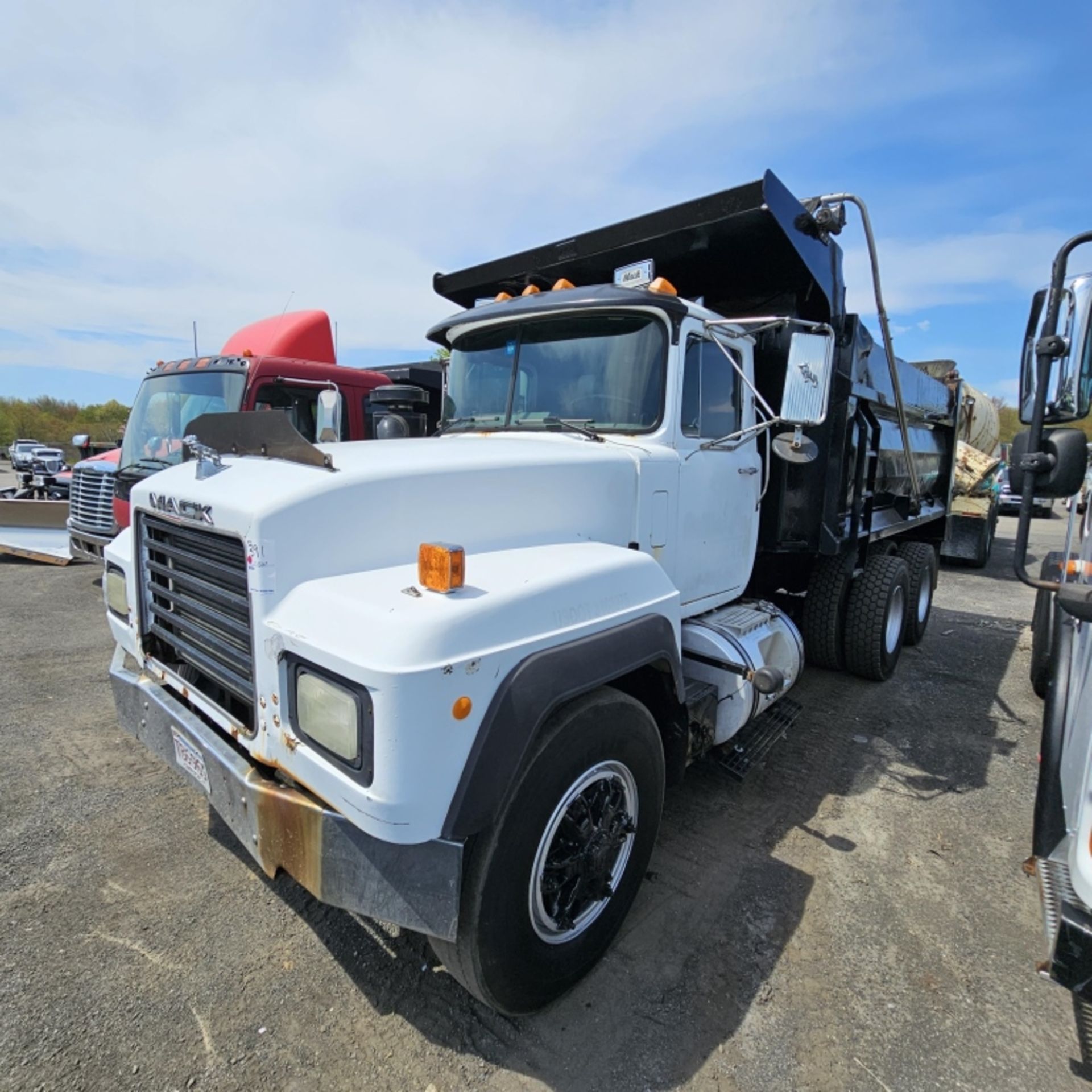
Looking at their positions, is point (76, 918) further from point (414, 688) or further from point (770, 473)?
point (770, 473)

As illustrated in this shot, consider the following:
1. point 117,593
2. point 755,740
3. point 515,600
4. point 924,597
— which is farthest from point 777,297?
point 117,593

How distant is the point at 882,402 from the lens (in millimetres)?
5258

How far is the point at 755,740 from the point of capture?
378 centimetres

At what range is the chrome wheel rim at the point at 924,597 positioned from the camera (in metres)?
6.57

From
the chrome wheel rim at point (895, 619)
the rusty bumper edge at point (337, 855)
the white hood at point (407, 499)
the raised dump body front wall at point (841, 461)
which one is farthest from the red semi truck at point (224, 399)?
the chrome wheel rim at point (895, 619)

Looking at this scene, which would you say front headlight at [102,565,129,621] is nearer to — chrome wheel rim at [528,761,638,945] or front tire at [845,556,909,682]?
chrome wheel rim at [528,761,638,945]

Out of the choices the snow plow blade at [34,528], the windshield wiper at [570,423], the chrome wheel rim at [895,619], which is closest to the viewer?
the windshield wiper at [570,423]

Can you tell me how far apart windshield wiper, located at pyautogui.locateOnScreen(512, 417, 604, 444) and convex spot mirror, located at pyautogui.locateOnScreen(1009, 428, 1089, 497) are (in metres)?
1.58

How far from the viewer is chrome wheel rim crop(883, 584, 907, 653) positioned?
209 inches

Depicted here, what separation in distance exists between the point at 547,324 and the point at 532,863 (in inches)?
99.9

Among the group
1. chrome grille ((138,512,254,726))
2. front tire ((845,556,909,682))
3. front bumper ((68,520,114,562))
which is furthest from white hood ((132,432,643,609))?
front bumper ((68,520,114,562))

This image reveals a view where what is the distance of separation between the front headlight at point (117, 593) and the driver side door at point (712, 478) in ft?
8.44

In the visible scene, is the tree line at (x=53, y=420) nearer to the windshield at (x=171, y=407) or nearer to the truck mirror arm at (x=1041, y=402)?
the windshield at (x=171, y=407)

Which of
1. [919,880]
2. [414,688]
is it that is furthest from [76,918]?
[919,880]
